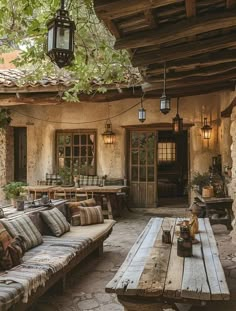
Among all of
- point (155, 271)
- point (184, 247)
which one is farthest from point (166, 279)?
point (184, 247)

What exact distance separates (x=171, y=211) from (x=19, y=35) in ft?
20.0

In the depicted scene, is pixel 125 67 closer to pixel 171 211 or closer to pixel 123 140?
pixel 123 140

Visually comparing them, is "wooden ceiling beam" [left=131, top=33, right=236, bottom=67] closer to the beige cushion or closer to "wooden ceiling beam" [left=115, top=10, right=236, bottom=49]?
"wooden ceiling beam" [left=115, top=10, right=236, bottom=49]

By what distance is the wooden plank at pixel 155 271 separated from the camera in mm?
2543

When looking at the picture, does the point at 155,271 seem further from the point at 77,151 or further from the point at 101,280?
the point at 77,151

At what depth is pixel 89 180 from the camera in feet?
31.5

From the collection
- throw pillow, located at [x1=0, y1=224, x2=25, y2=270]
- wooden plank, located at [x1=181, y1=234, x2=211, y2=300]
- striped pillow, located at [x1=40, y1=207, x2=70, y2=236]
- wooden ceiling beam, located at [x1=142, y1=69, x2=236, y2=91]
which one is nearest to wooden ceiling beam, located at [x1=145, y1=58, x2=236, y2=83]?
wooden ceiling beam, located at [x1=142, y1=69, x2=236, y2=91]

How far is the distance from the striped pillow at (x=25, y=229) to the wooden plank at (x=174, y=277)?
164 centimetres

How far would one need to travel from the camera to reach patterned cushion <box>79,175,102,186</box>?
9539 millimetres

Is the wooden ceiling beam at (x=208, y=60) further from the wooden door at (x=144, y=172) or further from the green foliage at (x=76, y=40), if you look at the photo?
the wooden door at (x=144, y=172)

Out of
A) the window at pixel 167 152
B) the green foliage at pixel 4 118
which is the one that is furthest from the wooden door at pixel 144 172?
the window at pixel 167 152

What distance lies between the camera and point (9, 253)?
3.46 meters

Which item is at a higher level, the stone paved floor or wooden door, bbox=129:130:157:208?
wooden door, bbox=129:130:157:208

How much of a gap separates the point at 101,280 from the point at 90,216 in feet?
4.76
